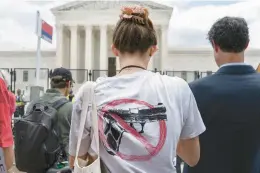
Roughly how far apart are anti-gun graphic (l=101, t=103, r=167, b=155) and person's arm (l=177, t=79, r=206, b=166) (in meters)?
0.12

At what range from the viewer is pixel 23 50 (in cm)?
6094

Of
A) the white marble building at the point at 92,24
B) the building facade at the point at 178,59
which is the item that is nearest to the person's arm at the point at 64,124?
the white marble building at the point at 92,24

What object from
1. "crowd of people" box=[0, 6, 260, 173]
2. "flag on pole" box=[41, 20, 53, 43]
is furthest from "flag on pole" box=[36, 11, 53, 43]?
"crowd of people" box=[0, 6, 260, 173]

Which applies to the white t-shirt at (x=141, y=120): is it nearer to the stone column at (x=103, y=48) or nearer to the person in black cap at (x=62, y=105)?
the person in black cap at (x=62, y=105)

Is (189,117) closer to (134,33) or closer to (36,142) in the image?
(134,33)

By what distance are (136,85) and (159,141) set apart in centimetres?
25

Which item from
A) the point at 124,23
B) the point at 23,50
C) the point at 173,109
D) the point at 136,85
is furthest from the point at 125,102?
the point at 23,50

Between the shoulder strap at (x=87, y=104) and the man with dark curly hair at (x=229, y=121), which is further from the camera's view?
the man with dark curly hair at (x=229, y=121)

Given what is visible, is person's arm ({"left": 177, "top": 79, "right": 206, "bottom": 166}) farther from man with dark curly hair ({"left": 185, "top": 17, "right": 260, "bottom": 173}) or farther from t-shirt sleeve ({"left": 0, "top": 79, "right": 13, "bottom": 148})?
t-shirt sleeve ({"left": 0, "top": 79, "right": 13, "bottom": 148})

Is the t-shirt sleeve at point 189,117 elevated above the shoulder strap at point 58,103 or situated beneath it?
elevated above

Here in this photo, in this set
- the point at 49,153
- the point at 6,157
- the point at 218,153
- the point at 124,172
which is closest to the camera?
the point at 124,172

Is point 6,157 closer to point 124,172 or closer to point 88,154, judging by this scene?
point 88,154

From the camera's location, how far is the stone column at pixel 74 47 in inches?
2170

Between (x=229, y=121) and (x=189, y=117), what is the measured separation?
1.71ft
